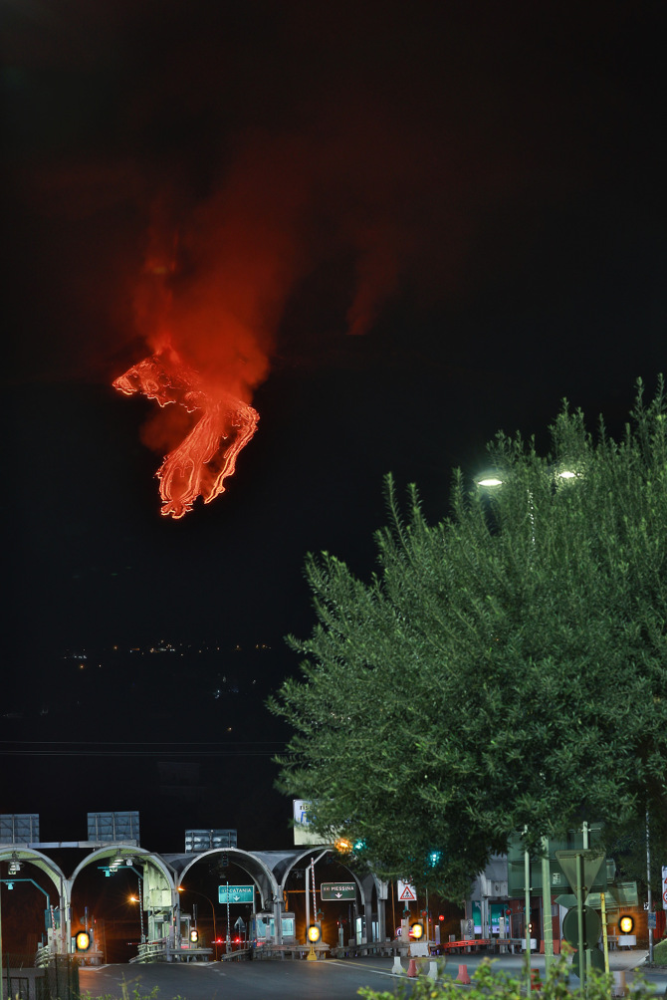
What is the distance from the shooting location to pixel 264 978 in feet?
133

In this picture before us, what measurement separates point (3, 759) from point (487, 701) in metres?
95.8

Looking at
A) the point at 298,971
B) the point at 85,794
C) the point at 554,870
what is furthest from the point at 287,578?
the point at 554,870

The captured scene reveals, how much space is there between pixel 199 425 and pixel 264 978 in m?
25.4

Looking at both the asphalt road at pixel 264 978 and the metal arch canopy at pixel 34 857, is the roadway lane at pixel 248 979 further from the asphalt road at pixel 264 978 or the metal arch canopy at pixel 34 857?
the metal arch canopy at pixel 34 857

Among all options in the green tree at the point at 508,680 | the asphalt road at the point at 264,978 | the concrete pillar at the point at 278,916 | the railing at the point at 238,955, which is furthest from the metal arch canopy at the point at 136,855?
the green tree at the point at 508,680

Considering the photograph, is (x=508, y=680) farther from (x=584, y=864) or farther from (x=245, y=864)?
(x=245, y=864)

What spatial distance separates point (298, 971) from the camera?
43750 mm

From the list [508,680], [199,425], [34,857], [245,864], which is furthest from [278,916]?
[508,680]

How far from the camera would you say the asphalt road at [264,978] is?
3269 cm

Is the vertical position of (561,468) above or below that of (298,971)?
above

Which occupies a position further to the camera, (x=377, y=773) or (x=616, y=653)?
(x=377, y=773)

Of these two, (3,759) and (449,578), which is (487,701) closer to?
(449,578)

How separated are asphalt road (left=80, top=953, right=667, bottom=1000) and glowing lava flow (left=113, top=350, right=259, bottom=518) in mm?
18304

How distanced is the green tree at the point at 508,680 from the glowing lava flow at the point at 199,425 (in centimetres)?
3467
